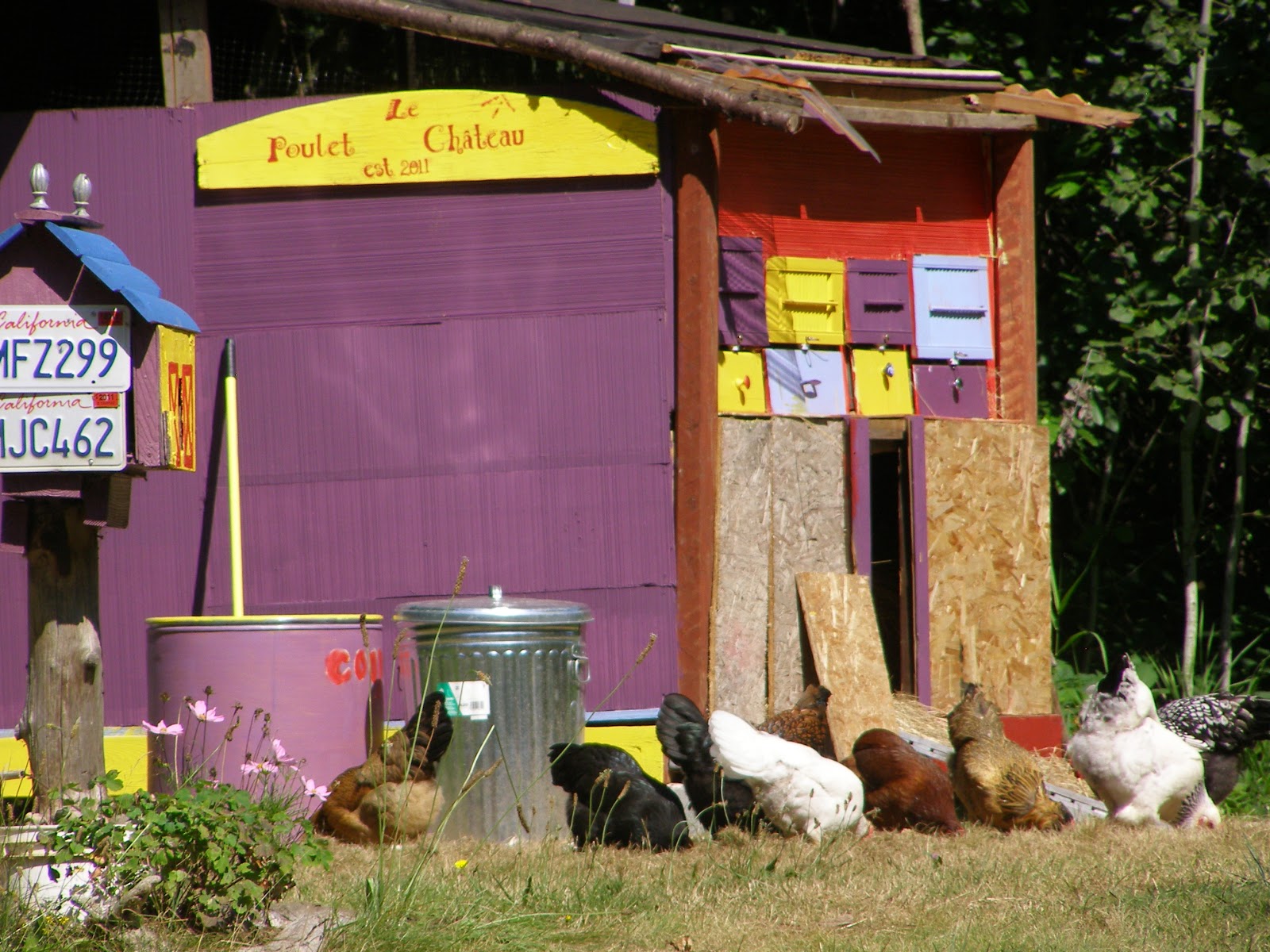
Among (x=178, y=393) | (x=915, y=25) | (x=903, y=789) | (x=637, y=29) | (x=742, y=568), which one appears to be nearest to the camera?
(x=178, y=393)

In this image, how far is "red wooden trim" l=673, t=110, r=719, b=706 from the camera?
23.1 ft

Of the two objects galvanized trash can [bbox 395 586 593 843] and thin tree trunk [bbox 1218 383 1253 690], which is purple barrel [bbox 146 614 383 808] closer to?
galvanized trash can [bbox 395 586 593 843]

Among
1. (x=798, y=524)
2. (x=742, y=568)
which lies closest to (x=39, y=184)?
(x=742, y=568)

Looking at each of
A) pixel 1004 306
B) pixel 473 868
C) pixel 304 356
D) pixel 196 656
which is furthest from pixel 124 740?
pixel 1004 306

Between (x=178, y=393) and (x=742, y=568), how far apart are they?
345 centimetres

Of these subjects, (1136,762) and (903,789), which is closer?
(903,789)

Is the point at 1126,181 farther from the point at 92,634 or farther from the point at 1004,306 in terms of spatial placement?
the point at 92,634

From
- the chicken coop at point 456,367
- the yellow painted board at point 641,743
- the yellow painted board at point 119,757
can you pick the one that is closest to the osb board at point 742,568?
the chicken coop at point 456,367

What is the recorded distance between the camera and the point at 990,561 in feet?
25.7

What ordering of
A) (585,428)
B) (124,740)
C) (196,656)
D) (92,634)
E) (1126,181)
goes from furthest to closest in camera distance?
(1126,181) → (585,428) → (124,740) → (196,656) → (92,634)

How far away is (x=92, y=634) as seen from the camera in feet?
15.3

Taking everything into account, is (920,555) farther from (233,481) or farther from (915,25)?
(915,25)

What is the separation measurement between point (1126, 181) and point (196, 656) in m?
7.00

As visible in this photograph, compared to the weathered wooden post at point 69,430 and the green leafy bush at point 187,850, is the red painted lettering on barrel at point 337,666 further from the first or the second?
the green leafy bush at point 187,850
